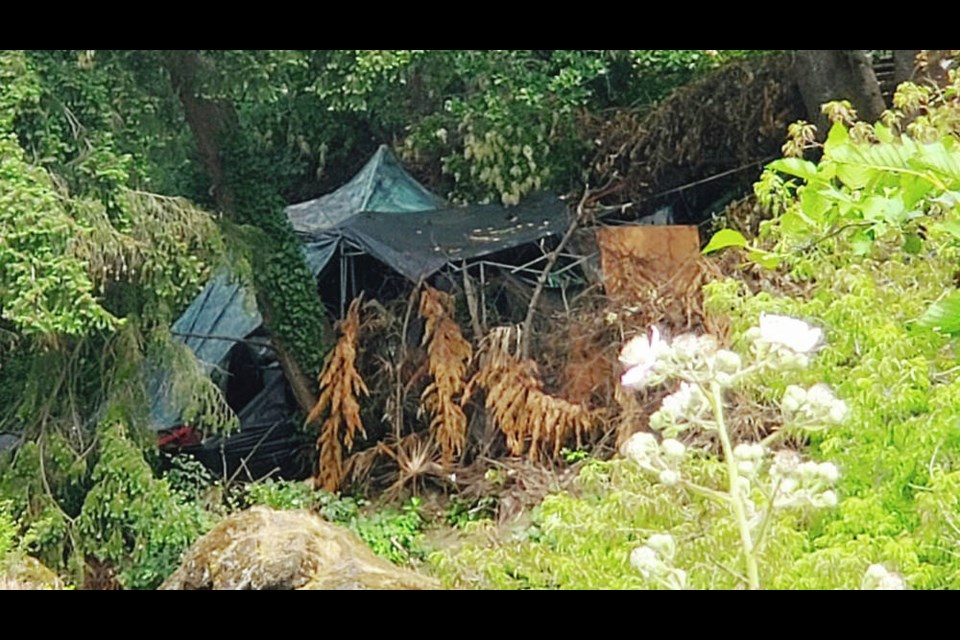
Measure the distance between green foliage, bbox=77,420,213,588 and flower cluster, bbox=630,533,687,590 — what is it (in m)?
3.17

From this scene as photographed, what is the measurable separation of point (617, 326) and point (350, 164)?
226 centimetres

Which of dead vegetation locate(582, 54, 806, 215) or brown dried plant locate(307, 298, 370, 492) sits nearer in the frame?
brown dried plant locate(307, 298, 370, 492)

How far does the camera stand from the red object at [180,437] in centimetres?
412

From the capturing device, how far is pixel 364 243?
428 cm

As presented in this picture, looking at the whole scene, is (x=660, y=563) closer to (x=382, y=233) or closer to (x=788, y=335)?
(x=788, y=335)

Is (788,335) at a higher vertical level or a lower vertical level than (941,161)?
lower

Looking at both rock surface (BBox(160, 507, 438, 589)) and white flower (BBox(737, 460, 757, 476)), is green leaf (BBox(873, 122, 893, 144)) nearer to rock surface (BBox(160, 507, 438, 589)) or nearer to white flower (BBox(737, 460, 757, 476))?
white flower (BBox(737, 460, 757, 476))

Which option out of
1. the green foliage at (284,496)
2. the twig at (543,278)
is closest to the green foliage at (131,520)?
the green foliage at (284,496)

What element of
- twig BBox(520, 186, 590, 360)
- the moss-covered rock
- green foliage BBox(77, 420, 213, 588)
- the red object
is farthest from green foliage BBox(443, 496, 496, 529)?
the moss-covered rock

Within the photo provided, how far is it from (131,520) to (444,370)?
128 cm

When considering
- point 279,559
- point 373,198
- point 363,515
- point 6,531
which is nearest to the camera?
point 279,559

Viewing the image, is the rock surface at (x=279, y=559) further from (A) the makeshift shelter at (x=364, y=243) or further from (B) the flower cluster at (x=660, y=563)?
(B) the flower cluster at (x=660, y=563)

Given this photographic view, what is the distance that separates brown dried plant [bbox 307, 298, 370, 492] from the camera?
4090 millimetres

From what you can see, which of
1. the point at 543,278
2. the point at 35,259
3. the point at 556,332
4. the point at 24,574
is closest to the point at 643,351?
the point at 35,259
